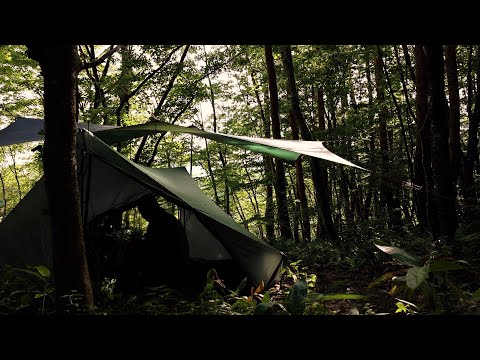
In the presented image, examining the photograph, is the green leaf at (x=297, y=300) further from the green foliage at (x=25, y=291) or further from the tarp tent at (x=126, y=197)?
the green foliage at (x=25, y=291)

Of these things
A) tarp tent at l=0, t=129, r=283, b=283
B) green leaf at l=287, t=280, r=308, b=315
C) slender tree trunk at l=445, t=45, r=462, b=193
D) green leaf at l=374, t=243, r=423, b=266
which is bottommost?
green leaf at l=287, t=280, r=308, b=315

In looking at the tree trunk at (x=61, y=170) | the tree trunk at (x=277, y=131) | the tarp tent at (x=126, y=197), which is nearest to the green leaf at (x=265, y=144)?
the tarp tent at (x=126, y=197)

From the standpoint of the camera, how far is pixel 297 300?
2531mm

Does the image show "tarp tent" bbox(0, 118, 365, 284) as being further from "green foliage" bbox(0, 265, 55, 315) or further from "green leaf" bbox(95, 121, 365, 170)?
"green foliage" bbox(0, 265, 55, 315)

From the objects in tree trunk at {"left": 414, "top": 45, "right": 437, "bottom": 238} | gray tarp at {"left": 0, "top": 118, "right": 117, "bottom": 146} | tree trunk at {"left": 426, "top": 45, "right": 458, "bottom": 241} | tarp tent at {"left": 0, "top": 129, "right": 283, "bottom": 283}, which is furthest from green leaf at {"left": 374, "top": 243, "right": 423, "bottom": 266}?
gray tarp at {"left": 0, "top": 118, "right": 117, "bottom": 146}

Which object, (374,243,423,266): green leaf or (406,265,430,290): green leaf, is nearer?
(406,265,430,290): green leaf

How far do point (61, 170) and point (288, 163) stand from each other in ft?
13.7

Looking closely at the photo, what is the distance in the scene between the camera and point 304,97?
1234cm

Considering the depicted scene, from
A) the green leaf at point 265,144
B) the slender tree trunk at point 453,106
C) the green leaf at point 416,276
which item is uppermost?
the slender tree trunk at point 453,106

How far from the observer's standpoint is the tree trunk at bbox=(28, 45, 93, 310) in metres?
2.29

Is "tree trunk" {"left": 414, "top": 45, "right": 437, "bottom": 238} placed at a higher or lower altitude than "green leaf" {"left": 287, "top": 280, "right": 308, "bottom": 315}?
higher

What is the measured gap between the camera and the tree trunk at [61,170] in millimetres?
2285

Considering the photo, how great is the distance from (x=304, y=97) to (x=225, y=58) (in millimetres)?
4357
